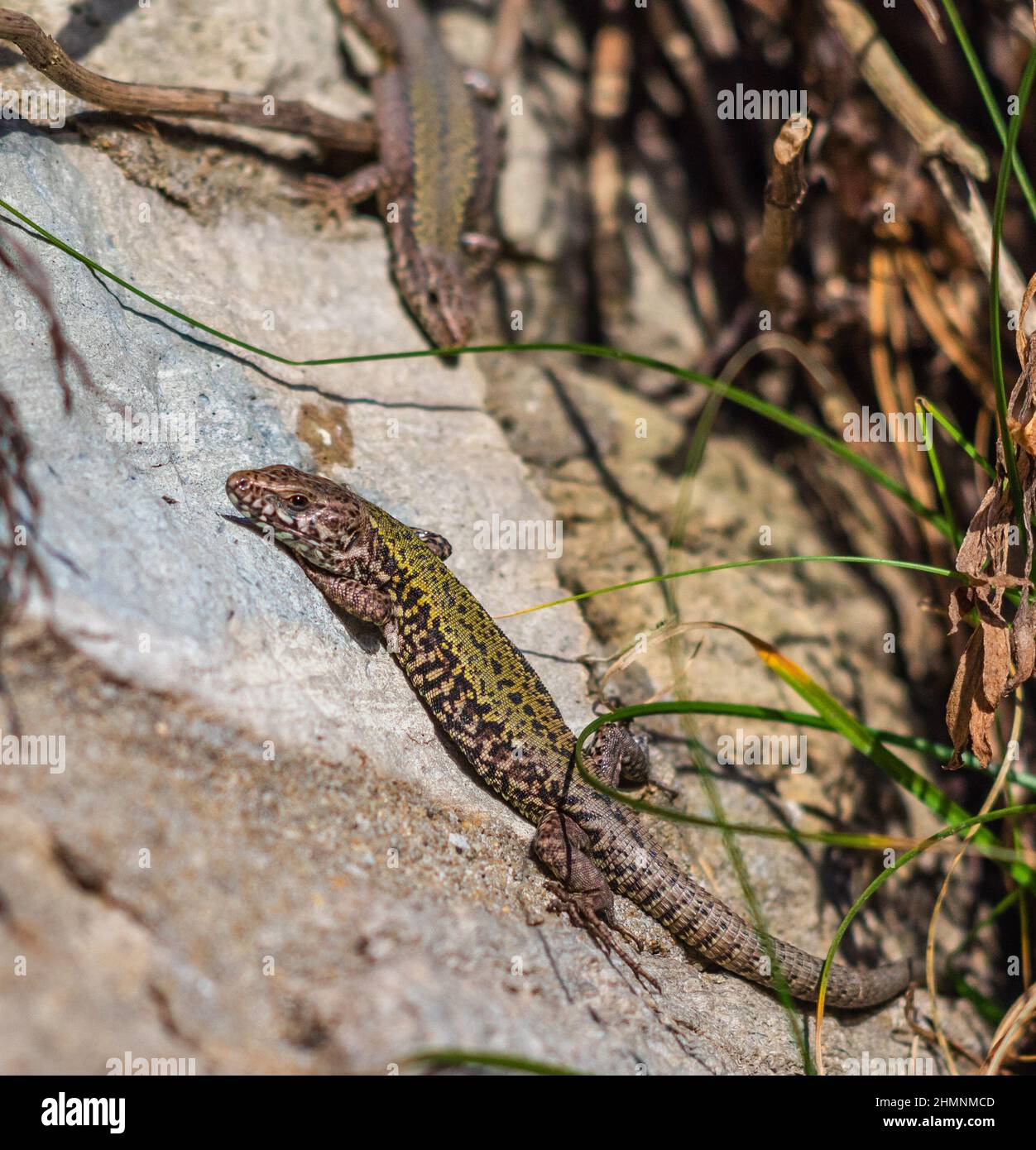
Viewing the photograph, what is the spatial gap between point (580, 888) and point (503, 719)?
2.38 ft

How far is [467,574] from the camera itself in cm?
469

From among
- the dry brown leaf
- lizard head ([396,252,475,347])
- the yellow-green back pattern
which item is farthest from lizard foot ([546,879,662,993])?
lizard head ([396,252,475,347])

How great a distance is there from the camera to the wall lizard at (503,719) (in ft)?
12.8

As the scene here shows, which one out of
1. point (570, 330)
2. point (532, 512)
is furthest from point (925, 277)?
point (532, 512)

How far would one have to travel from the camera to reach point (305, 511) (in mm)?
3998

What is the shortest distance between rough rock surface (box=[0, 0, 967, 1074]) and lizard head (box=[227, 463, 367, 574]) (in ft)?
0.38

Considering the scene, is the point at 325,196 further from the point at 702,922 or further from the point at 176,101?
the point at 702,922
